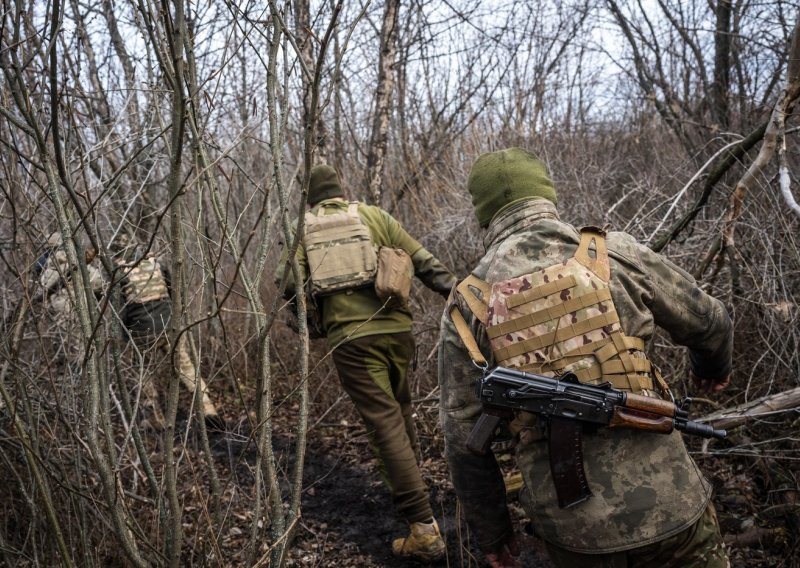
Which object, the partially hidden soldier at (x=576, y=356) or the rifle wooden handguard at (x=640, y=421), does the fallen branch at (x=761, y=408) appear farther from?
the rifle wooden handguard at (x=640, y=421)

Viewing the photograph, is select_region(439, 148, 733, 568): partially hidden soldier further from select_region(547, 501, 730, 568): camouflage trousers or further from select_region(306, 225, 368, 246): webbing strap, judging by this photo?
select_region(306, 225, 368, 246): webbing strap

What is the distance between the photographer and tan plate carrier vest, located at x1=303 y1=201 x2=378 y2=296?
3.39 m

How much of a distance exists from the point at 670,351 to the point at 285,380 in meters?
3.42

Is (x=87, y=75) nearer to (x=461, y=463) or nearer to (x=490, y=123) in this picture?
(x=490, y=123)

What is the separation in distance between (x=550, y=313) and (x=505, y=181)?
1.53ft

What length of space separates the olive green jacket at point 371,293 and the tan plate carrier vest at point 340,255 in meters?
0.08

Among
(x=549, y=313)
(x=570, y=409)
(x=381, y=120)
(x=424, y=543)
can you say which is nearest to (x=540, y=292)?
(x=549, y=313)

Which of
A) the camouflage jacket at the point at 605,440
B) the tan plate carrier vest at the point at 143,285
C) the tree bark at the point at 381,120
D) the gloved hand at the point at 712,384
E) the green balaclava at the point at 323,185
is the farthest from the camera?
Answer: the tree bark at the point at 381,120

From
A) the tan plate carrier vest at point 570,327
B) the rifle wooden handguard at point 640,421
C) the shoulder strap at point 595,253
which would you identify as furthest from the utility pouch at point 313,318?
the rifle wooden handguard at point 640,421

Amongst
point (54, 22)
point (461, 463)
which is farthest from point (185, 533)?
point (54, 22)

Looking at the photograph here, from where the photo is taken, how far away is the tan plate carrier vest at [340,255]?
3.39 meters

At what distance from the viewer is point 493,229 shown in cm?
200

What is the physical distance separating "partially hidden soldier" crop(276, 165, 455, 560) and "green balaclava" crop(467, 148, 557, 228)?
134 centimetres

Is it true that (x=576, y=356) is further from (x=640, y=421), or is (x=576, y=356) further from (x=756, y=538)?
(x=756, y=538)
